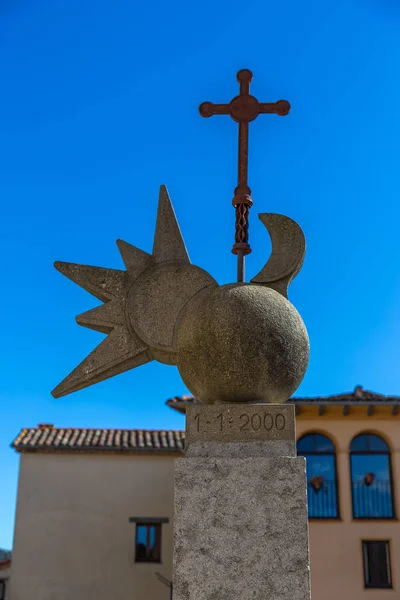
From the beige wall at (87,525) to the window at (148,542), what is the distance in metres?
0.20

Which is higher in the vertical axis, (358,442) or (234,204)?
(358,442)

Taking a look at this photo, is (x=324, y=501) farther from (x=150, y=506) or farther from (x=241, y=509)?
(x=241, y=509)

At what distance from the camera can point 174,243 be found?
6379mm

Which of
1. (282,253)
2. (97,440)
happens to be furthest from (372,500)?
(282,253)

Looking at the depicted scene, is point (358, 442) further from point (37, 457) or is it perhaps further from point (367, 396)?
Answer: point (37, 457)

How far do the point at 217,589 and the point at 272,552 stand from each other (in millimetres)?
435

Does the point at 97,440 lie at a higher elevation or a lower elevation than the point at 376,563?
higher

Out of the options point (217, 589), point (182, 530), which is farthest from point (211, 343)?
point (217, 589)

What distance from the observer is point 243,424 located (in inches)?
214

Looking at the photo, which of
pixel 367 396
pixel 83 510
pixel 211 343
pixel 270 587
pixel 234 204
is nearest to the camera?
pixel 270 587

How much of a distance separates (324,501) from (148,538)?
6.87m

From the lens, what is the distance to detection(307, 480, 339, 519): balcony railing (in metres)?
24.1

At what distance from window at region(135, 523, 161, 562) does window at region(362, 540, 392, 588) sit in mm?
7307

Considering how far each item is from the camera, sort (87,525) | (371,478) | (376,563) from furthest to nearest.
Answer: (87,525) → (371,478) → (376,563)
